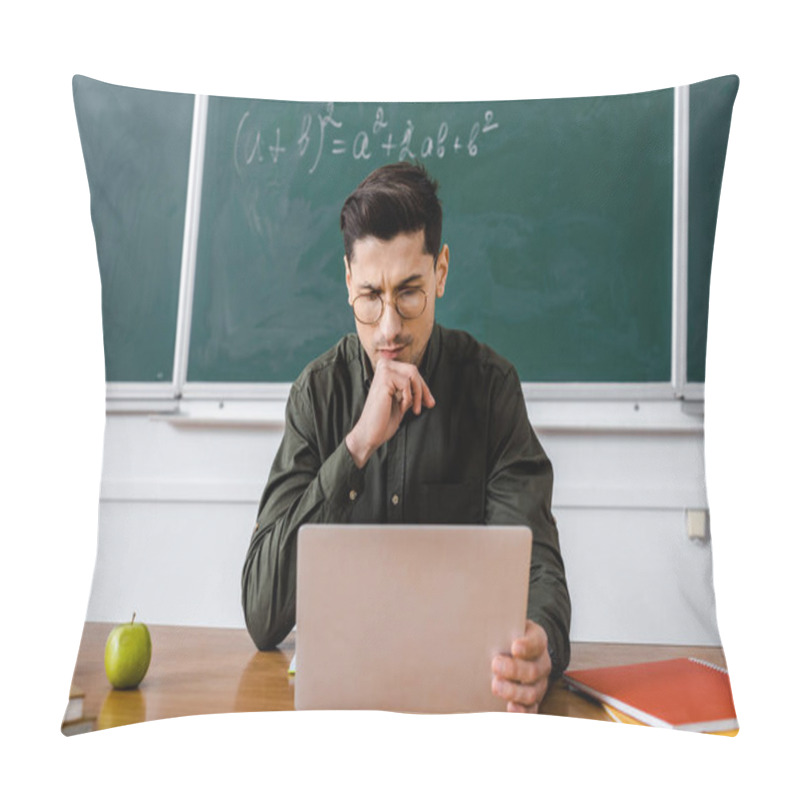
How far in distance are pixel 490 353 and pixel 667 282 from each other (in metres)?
0.29

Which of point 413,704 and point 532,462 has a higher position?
point 532,462

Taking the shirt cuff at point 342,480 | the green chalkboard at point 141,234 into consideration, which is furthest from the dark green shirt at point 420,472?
the green chalkboard at point 141,234

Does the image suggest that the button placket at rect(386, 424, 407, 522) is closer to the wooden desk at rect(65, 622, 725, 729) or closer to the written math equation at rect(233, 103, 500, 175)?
the wooden desk at rect(65, 622, 725, 729)

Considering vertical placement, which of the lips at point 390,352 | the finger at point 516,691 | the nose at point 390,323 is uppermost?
the nose at point 390,323

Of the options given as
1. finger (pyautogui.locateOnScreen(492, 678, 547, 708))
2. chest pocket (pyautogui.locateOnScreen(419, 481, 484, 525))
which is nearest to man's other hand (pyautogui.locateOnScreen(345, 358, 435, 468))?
chest pocket (pyautogui.locateOnScreen(419, 481, 484, 525))

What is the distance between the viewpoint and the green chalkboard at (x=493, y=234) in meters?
Answer: 1.33

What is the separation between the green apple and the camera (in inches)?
50.2

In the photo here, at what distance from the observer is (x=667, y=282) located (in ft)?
4.40

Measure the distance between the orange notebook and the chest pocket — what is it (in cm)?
28

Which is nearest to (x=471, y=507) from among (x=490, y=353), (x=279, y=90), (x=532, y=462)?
(x=532, y=462)

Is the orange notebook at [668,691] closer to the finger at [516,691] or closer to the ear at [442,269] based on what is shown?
the finger at [516,691]

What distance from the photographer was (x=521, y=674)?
1.22 meters

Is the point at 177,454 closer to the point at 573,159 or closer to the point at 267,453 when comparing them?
the point at 267,453

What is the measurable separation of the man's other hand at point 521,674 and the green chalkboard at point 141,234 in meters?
0.68
